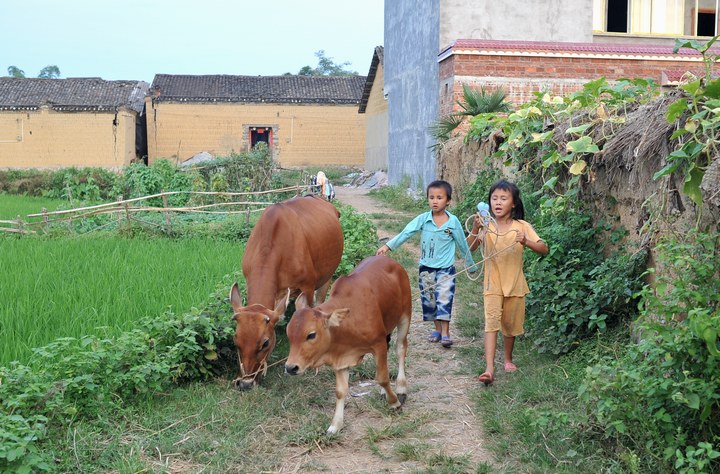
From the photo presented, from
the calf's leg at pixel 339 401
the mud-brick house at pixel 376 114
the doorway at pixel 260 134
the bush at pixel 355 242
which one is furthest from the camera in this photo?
the doorway at pixel 260 134

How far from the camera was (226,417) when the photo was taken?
4.68m

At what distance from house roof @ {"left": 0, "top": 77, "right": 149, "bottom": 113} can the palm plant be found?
57.6ft

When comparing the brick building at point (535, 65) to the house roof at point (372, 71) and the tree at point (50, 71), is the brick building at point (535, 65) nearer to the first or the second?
the house roof at point (372, 71)

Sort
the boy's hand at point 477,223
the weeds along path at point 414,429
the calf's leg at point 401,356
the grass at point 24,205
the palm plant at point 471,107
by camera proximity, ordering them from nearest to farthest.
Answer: the weeds along path at point 414,429 < the calf's leg at point 401,356 < the boy's hand at point 477,223 < the palm plant at point 471,107 < the grass at point 24,205

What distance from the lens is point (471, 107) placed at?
12.9 metres

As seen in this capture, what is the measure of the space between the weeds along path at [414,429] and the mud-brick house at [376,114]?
19.1 metres

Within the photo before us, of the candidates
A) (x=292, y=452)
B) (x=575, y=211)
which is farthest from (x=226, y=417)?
(x=575, y=211)

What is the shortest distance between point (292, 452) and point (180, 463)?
60 centimetres

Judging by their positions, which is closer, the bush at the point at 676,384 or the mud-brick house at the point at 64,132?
the bush at the point at 676,384

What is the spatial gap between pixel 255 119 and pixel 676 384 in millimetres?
28961

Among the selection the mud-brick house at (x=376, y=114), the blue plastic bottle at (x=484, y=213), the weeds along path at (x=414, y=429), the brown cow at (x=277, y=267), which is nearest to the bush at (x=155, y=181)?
the mud-brick house at (x=376, y=114)

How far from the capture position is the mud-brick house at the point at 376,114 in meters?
25.3

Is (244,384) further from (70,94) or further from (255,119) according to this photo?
(255,119)

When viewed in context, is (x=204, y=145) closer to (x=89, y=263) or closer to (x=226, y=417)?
(x=89, y=263)
